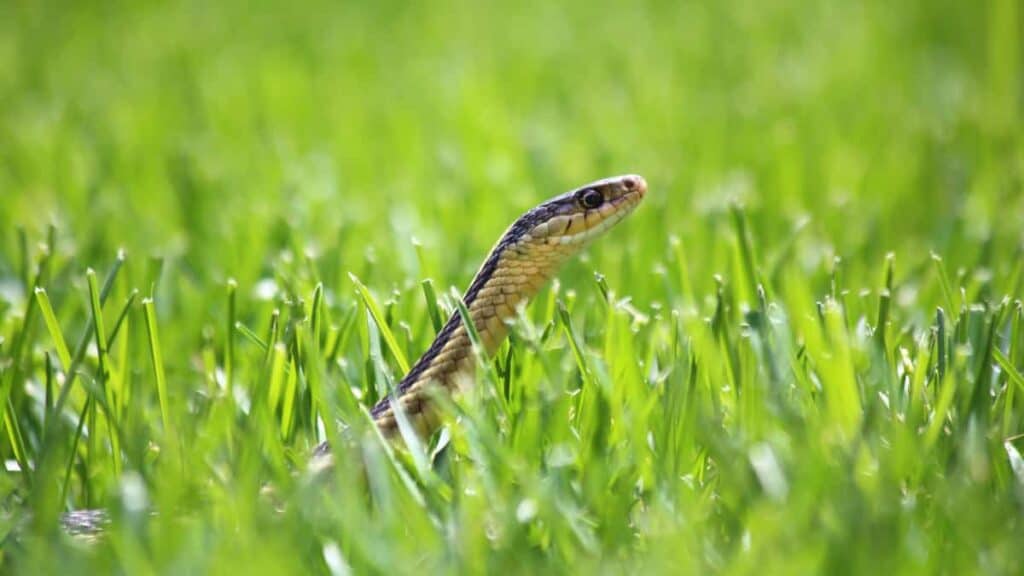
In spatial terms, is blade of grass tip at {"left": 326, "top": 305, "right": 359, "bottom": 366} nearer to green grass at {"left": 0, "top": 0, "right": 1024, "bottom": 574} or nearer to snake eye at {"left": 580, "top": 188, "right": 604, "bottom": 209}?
green grass at {"left": 0, "top": 0, "right": 1024, "bottom": 574}

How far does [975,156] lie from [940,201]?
0.43 meters

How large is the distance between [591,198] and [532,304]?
1.13ft

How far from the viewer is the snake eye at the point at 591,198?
2.22 meters

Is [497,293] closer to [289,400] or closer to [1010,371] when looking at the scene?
[289,400]

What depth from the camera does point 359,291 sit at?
6.44 ft

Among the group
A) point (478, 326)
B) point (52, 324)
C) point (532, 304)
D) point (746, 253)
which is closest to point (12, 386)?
point (52, 324)

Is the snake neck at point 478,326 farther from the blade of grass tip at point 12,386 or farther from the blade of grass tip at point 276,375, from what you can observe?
the blade of grass tip at point 12,386

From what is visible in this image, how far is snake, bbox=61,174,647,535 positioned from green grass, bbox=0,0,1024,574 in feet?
0.18

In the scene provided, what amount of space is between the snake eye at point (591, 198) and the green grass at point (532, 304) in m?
0.15

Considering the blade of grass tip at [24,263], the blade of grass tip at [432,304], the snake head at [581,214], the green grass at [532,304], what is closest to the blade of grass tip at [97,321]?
the green grass at [532,304]

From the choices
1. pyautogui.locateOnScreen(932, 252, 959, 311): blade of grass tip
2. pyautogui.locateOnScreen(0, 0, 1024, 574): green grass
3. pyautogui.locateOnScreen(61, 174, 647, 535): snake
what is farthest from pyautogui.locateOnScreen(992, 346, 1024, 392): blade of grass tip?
pyautogui.locateOnScreen(61, 174, 647, 535): snake

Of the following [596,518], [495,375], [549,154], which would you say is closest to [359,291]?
[495,375]

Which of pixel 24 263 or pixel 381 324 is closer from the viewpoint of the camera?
pixel 381 324

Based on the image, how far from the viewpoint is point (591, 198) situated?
223cm
